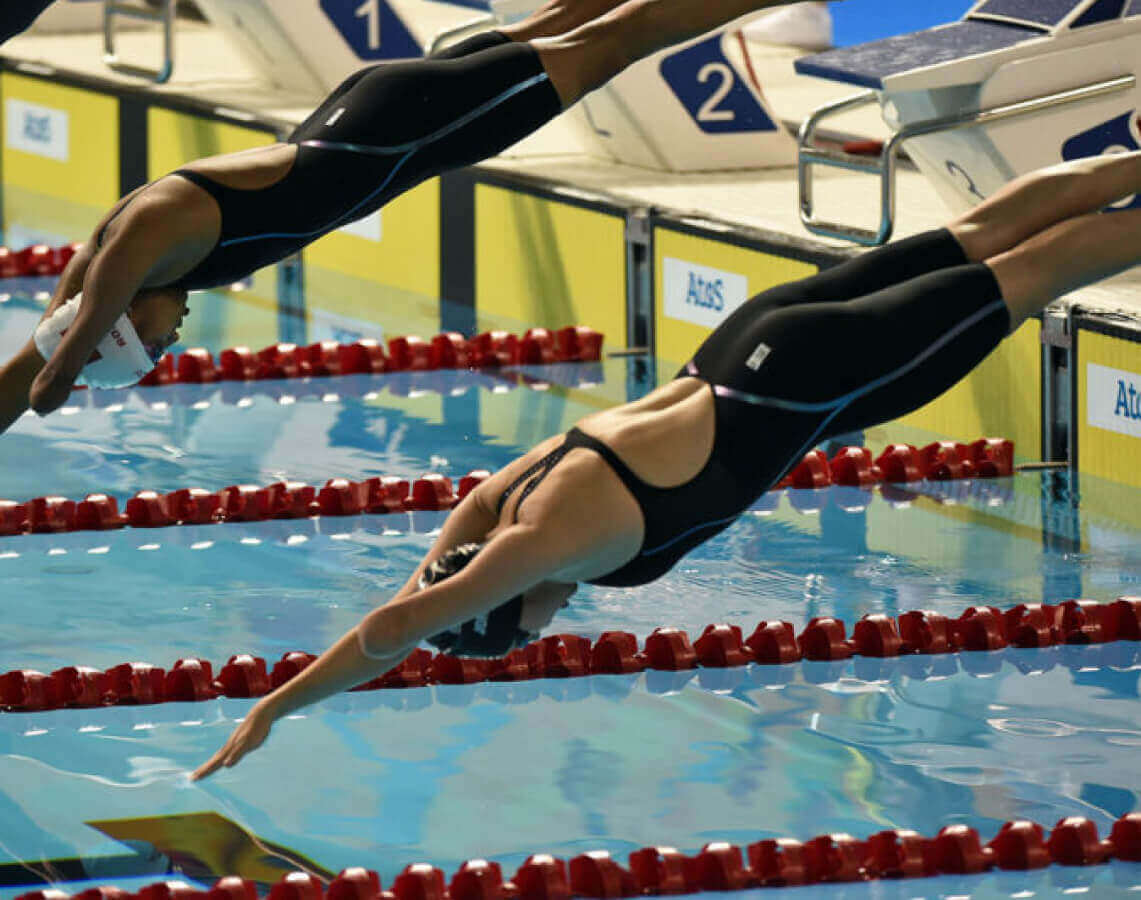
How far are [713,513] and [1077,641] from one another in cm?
143

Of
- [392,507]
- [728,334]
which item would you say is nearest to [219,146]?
[392,507]

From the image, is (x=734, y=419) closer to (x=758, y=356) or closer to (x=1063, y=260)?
(x=758, y=356)

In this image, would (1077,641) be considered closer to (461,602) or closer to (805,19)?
(461,602)

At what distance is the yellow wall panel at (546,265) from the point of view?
7.56m

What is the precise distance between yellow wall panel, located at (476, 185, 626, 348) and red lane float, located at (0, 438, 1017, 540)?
5.48ft

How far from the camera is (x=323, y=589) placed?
17.0 ft

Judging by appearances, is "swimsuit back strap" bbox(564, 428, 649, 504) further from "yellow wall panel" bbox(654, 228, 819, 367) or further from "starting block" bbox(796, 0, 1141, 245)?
"yellow wall panel" bbox(654, 228, 819, 367)

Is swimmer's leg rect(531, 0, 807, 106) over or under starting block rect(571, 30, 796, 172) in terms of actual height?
under

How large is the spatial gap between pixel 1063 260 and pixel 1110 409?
7.15 feet

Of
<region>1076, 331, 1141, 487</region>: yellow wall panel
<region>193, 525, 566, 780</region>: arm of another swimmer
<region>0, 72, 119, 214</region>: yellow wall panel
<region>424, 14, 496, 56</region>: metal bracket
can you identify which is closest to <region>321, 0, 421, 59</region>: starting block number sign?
<region>0, 72, 119, 214</region>: yellow wall panel

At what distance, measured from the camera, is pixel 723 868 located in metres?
3.60

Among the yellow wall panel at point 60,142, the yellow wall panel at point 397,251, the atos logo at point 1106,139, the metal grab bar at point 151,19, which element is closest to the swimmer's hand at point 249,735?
the atos logo at point 1106,139

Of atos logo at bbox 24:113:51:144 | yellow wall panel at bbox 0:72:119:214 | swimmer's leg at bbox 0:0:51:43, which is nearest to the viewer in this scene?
swimmer's leg at bbox 0:0:51:43

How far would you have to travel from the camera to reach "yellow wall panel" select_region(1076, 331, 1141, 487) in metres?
5.71
